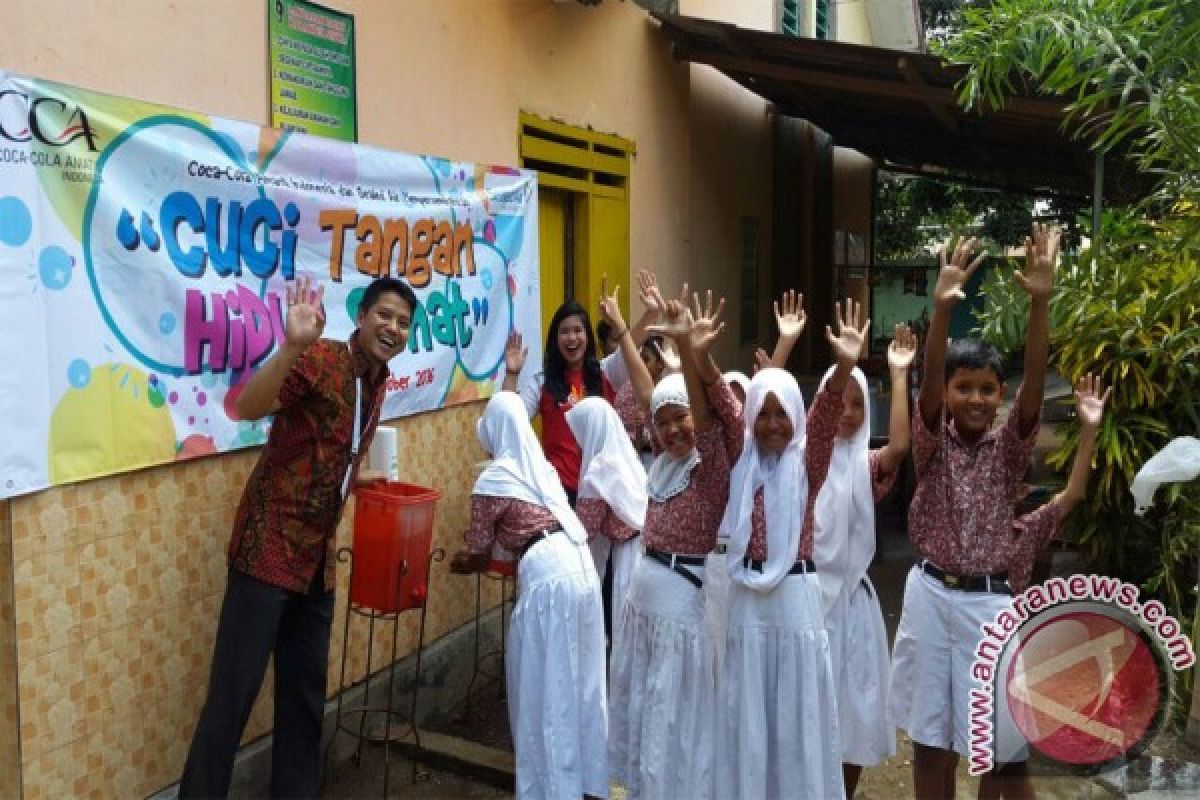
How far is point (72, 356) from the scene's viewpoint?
2.96 meters

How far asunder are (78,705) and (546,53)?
4158 mm

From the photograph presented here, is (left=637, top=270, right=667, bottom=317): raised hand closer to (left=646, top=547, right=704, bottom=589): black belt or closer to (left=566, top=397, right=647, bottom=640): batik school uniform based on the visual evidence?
(left=566, top=397, right=647, bottom=640): batik school uniform

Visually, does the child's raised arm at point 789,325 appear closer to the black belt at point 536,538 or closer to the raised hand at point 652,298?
the raised hand at point 652,298

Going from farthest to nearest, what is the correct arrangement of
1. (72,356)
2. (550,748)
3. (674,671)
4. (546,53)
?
(546,53) < (550,748) < (674,671) < (72,356)

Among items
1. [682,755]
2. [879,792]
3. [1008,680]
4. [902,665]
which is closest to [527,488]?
[682,755]

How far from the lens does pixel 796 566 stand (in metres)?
3.15

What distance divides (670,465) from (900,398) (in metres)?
0.82

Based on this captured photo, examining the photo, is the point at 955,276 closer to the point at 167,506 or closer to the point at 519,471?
the point at 519,471

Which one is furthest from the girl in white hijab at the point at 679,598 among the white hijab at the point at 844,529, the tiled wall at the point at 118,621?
the tiled wall at the point at 118,621

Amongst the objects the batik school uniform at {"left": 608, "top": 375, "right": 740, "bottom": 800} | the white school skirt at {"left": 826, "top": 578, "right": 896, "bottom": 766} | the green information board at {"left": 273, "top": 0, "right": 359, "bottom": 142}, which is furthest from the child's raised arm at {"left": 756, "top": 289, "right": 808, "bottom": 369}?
the green information board at {"left": 273, "top": 0, "right": 359, "bottom": 142}

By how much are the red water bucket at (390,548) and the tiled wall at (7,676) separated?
1.14m

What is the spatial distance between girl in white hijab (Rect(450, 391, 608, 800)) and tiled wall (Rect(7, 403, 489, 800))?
0.93 meters

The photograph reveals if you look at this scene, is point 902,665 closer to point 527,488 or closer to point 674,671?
point 674,671

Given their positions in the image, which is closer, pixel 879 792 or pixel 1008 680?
pixel 1008 680
